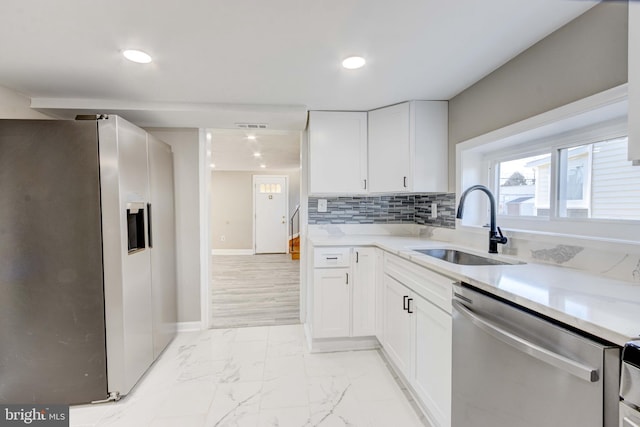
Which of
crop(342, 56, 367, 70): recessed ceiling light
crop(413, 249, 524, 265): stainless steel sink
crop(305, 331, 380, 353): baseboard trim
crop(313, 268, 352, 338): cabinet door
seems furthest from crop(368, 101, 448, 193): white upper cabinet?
crop(305, 331, 380, 353): baseboard trim

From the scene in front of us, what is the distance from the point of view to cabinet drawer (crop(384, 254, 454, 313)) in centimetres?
137

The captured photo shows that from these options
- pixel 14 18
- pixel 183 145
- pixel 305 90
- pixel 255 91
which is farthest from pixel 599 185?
pixel 183 145

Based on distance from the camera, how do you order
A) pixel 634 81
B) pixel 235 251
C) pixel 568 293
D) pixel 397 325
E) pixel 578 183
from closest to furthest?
pixel 634 81 < pixel 568 293 < pixel 578 183 < pixel 397 325 < pixel 235 251

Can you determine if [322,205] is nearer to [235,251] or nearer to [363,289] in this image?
[363,289]

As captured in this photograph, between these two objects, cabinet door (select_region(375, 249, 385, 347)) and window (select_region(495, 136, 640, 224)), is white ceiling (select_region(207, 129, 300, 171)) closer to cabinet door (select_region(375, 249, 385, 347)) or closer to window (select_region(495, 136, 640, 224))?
cabinet door (select_region(375, 249, 385, 347))

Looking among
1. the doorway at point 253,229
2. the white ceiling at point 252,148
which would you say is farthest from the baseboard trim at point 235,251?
the white ceiling at point 252,148

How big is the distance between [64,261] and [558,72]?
2.92m

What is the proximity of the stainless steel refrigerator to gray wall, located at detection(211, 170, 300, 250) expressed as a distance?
17.3 feet

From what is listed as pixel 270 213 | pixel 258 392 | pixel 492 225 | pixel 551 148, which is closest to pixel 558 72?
pixel 551 148

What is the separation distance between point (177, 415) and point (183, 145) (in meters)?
2.28

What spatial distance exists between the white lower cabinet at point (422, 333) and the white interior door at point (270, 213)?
5250 millimetres

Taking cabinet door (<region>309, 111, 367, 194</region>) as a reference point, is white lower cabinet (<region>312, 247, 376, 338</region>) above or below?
below

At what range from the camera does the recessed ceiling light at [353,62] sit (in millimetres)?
1610

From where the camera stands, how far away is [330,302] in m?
2.33
